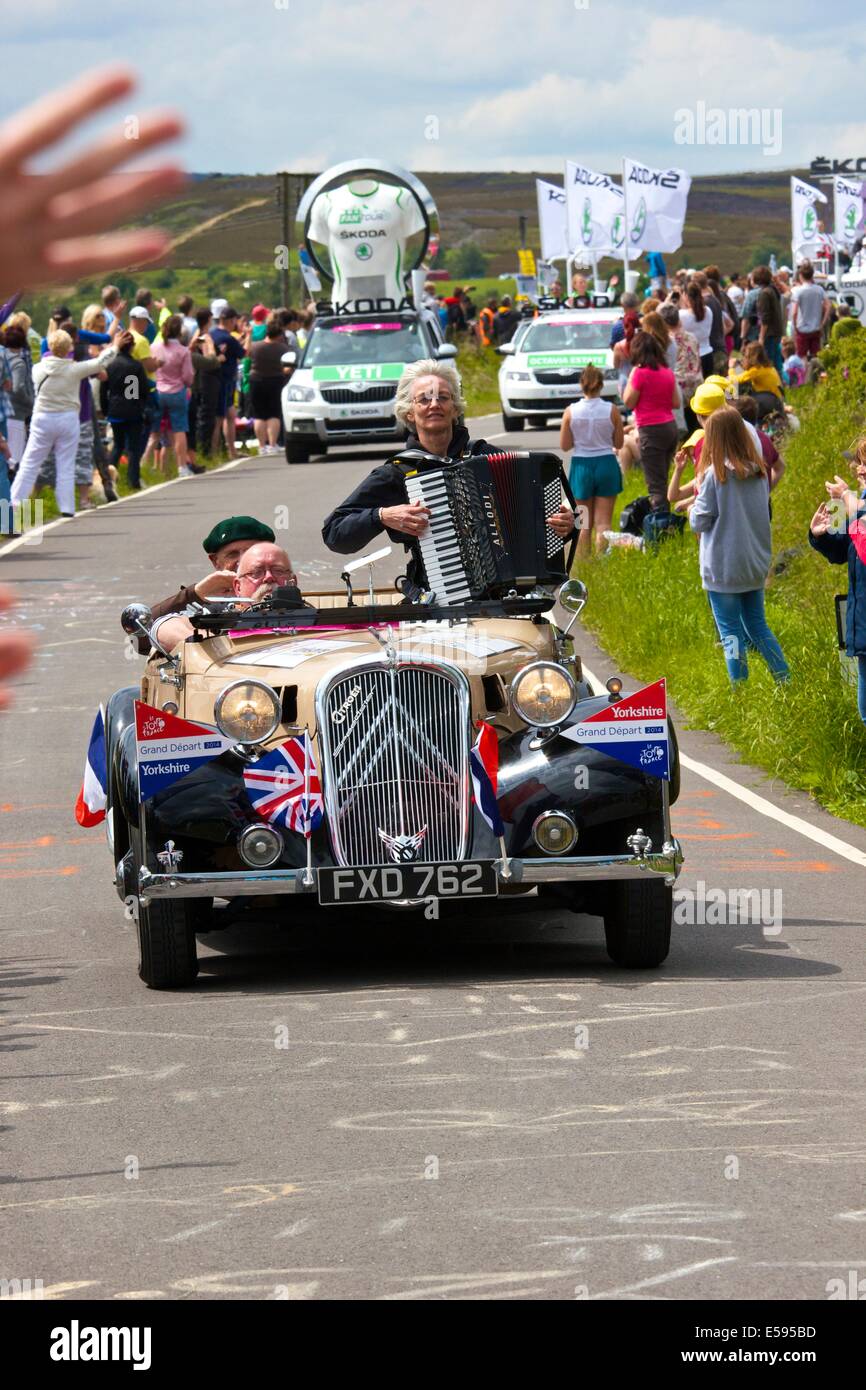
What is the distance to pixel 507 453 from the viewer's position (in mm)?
10031

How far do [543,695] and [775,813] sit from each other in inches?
177

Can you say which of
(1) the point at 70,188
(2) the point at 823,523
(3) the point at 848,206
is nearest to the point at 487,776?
(2) the point at 823,523

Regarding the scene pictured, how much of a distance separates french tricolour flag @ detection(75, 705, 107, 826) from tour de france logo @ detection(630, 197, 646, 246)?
31.3m

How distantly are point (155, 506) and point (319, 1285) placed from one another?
24900 millimetres

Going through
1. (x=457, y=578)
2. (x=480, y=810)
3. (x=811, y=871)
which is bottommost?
(x=811, y=871)

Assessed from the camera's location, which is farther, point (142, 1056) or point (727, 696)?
point (727, 696)

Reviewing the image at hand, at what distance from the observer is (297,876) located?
8484mm

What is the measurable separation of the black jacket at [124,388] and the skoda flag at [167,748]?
1992cm

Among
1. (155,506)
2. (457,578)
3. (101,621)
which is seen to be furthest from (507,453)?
(155,506)

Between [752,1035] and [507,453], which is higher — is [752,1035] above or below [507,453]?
below

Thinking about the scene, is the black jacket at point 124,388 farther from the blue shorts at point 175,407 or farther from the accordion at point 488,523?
the accordion at point 488,523

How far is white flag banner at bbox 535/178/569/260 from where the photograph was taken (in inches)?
2048
